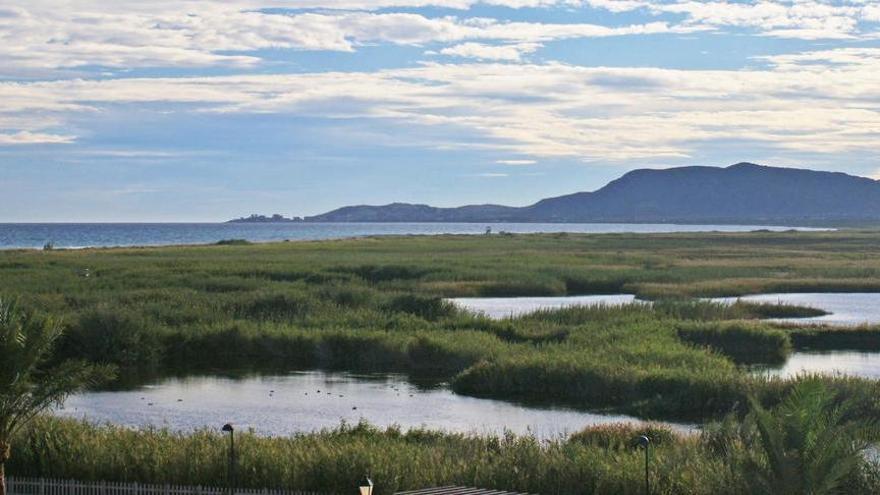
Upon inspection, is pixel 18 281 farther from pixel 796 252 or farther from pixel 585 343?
pixel 796 252

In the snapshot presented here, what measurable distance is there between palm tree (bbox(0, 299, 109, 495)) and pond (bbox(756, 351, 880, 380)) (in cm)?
2576

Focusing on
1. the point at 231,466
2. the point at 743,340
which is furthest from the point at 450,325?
the point at 231,466

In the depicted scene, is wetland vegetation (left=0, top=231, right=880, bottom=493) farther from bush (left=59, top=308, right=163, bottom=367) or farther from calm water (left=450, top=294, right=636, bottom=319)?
calm water (left=450, top=294, right=636, bottom=319)

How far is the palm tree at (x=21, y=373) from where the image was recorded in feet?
73.2

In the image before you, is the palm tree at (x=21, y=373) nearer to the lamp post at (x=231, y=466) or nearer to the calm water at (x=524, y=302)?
the lamp post at (x=231, y=466)

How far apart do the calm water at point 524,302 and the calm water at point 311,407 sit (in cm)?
2243

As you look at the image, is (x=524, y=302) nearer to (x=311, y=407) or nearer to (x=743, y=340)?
(x=743, y=340)

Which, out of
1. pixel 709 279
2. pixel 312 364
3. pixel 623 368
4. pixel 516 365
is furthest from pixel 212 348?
pixel 709 279

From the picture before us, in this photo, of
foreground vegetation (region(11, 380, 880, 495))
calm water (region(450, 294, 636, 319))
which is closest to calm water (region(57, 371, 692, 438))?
foreground vegetation (region(11, 380, 880, 495))

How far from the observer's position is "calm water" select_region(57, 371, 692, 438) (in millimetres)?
34781

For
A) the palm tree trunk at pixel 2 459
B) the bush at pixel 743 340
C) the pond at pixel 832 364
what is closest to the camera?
the palm tree trunk at pixel 2 459

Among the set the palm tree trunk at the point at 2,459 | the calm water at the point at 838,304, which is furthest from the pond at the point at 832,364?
the palm tree trunk at the point at 2,459

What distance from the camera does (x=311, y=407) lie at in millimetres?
38062

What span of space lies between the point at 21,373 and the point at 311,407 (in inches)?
641
